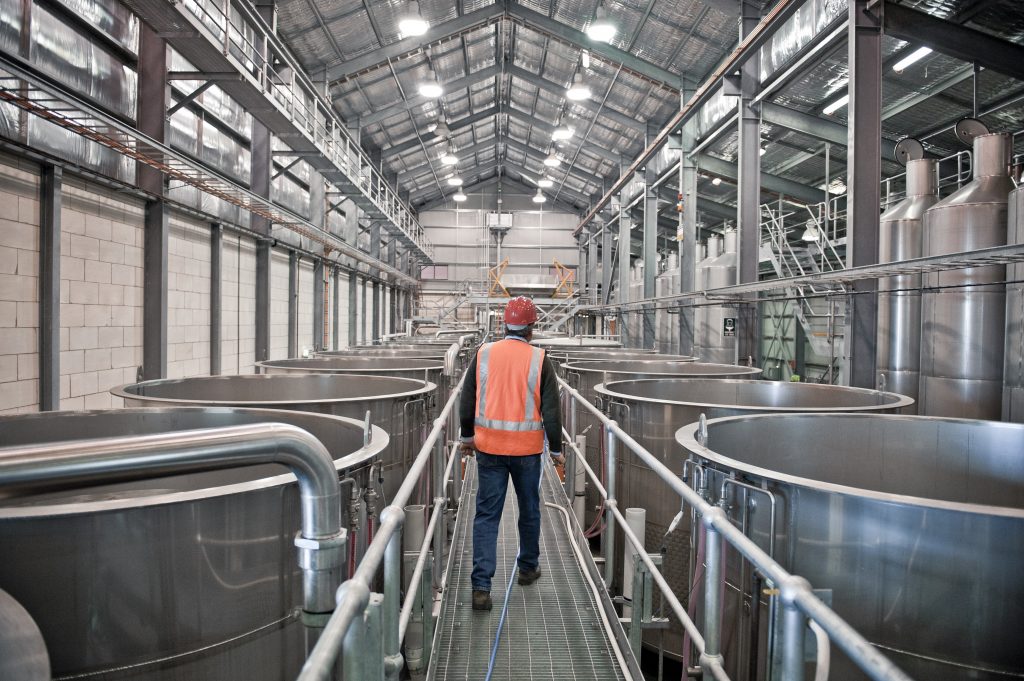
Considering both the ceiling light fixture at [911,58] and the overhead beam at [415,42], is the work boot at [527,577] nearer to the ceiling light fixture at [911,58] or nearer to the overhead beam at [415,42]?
the ceiling light fixture at [911,58]

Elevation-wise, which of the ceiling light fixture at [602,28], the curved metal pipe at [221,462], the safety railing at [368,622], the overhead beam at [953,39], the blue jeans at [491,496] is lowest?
the blue jeans at [491,496]

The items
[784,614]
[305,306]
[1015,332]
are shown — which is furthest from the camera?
[305,306]

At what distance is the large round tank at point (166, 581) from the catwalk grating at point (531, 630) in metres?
1.13

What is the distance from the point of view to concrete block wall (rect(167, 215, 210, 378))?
9.11m

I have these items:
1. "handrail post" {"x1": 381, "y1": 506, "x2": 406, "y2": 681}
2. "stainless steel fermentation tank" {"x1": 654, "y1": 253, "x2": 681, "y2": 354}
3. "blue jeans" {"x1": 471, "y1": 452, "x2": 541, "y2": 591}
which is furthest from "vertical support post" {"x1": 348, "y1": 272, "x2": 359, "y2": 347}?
"handrail post" {"x1": 381, "y1": 506, "x2": 406, "y2": 681}

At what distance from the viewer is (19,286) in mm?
6273

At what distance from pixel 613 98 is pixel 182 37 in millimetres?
11617

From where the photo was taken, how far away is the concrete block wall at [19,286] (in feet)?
19.9

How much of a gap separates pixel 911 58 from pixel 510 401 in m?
9.62

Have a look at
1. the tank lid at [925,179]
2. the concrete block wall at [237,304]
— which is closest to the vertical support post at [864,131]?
the tank lid at [925,179]

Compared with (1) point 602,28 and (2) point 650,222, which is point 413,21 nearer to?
(1) point 602,28

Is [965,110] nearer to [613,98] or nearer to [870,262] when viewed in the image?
[870,262]

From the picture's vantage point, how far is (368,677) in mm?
1384

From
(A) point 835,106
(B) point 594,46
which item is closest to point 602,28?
(B) point 594,46
